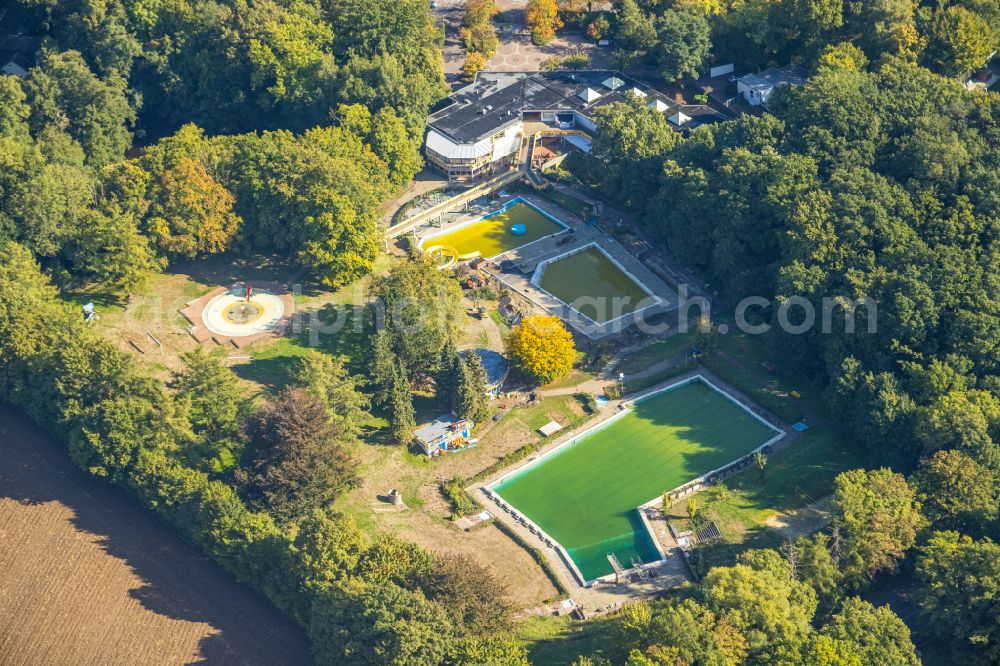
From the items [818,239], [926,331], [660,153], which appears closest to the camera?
[926,331]

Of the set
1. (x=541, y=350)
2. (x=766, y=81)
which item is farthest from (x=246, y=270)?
(x=766, y=81)

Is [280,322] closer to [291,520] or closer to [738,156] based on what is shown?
[291,520]

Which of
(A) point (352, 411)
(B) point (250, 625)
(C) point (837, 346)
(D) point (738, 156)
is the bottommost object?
(B) point (250, 625)

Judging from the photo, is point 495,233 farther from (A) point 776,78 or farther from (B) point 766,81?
(A) point 776,78

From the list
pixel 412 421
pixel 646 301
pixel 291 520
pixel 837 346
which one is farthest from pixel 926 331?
pixel 291 520

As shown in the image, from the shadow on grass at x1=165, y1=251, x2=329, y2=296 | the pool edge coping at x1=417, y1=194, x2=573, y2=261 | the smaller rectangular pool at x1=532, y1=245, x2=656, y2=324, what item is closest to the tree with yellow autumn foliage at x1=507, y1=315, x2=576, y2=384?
the smaller rectangular pool at x1=532, y1=245, x2=656, y2=324

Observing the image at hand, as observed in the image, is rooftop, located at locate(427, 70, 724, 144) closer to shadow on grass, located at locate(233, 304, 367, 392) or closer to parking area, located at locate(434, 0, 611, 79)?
parking area, located at locate(434, 0, 611, 79)
